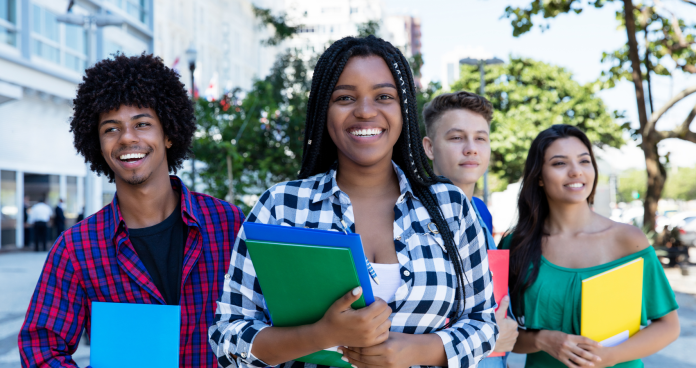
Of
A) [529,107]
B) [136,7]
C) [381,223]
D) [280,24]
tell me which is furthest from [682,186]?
[381,223]

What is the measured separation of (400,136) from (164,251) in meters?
1.04

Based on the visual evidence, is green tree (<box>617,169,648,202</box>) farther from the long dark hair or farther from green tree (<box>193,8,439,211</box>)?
the long dark hair

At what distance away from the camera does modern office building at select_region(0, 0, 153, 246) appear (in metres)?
16.2

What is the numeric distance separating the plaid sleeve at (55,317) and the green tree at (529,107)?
25259 millimetres

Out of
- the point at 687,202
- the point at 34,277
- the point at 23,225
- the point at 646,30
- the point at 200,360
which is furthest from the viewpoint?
the point at 687,202

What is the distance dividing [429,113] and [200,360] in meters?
1.73

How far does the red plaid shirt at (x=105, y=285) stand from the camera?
197 centimetres

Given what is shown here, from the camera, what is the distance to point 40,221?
16594mm

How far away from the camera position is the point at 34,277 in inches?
461

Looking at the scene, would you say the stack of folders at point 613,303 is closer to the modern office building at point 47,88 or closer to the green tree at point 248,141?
the green tree at point 248,141

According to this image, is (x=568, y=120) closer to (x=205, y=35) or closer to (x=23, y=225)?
(x=205, y=35)

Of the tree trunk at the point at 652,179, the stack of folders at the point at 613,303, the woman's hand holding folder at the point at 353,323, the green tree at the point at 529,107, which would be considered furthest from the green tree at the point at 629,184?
the woman's hand holding folder at the point at 353,323

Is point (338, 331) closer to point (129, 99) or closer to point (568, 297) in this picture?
point (129, 99)

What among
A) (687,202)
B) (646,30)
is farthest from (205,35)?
(687,202)
